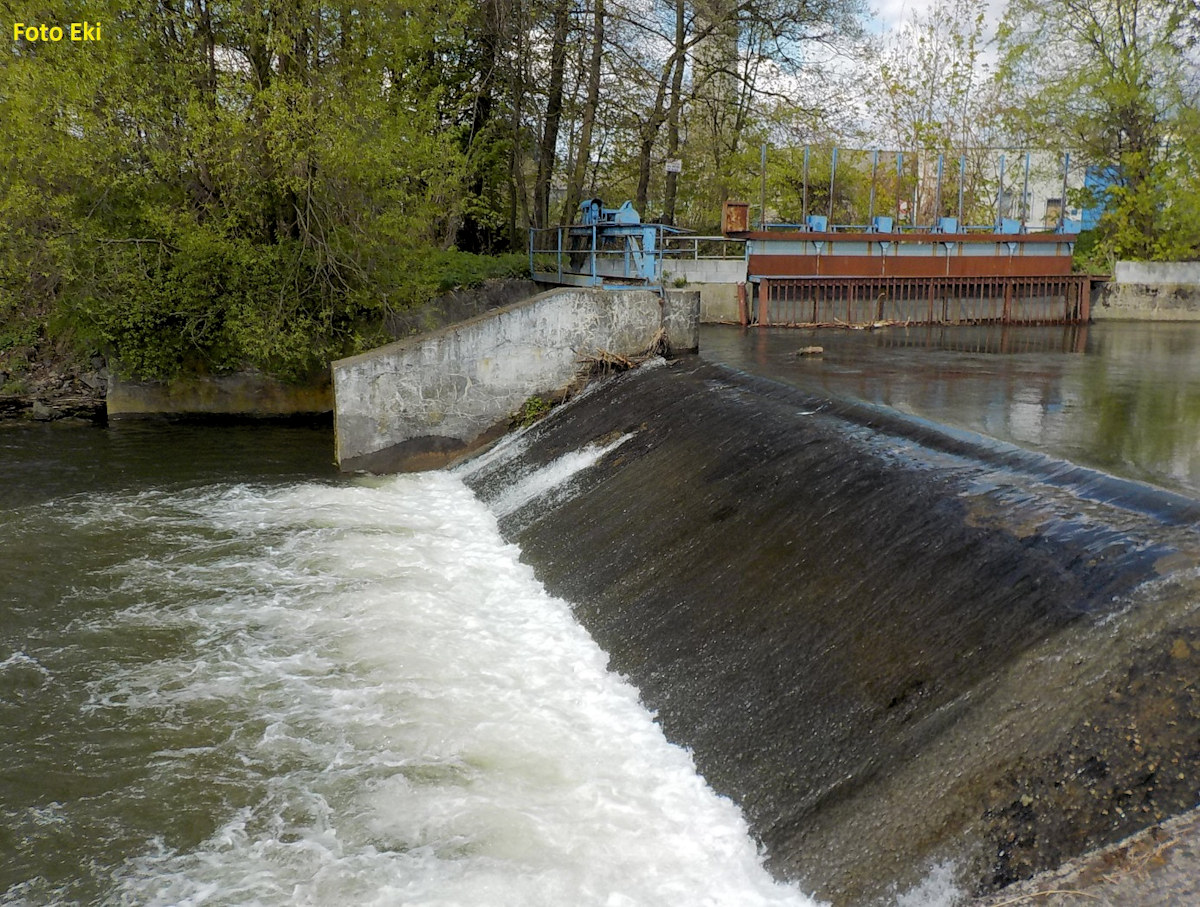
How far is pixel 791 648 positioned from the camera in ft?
19.3

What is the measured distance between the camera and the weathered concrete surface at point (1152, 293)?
925 inches

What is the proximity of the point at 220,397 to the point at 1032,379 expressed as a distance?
40.7 ft

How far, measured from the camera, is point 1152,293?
2353cm

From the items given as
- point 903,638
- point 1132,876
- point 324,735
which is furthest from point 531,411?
point 1132,876

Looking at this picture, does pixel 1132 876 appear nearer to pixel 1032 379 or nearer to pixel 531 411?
pixel 1032 379

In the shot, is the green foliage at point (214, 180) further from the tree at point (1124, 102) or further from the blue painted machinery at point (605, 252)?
the tree at point (1124, 102)

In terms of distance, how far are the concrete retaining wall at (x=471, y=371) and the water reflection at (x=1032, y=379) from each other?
1610 millimetres

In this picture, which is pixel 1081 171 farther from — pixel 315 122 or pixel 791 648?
pixel 791 648

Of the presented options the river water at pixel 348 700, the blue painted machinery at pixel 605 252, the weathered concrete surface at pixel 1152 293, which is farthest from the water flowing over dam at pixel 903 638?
the weathered concrete surface at pixel 1152 293

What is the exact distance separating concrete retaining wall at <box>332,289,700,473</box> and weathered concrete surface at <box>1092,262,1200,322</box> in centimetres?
1487

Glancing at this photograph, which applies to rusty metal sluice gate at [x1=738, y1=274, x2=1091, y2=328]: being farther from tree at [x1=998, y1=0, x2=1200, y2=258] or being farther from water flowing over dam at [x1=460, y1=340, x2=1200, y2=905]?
water flowing over dam at [x1=460, y1=340, x2=1200, y2=905]

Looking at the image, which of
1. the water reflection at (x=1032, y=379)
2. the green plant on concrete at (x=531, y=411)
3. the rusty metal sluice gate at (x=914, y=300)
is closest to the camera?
the water reflection at (x=1032, y=379)

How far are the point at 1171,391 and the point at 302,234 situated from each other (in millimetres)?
12086

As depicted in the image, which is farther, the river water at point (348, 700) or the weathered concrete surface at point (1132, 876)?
the river water at point (348, 700)
